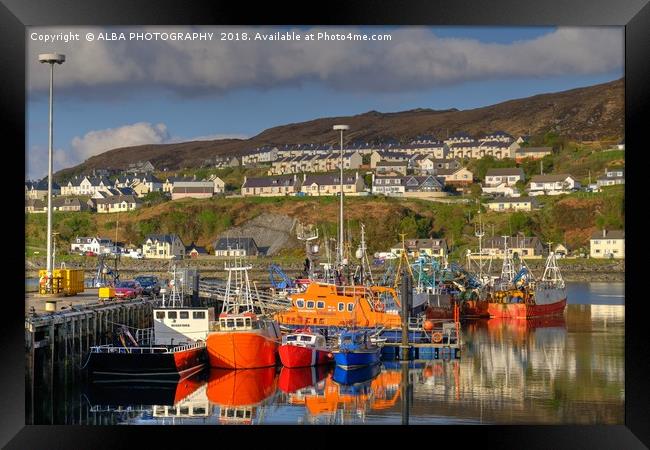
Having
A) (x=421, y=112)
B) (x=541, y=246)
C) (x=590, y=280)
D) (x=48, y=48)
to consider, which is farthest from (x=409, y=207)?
(x=48, y=48)

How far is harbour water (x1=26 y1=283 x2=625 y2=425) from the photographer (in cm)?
1717

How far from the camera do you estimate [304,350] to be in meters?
22.5

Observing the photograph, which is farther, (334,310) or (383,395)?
(334,310)

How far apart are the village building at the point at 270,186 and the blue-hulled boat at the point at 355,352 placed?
56.7 meters

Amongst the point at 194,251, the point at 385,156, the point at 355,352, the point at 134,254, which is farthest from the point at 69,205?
the point at 355,352

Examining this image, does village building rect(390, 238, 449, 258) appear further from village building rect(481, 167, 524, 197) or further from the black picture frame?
the black picture frame

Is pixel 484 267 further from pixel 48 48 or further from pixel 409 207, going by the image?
pixel 48 48

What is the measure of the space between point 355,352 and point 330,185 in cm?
5632

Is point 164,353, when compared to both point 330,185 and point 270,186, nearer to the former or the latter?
point 330,185
